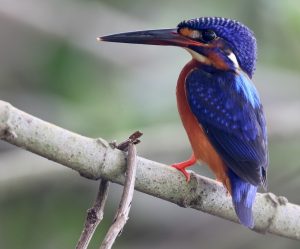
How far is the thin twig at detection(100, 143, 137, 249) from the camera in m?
2.22

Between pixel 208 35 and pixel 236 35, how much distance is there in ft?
0.40

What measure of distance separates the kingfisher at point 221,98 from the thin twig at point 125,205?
31.8 inches

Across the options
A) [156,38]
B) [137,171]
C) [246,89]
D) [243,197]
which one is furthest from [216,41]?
[137,171]

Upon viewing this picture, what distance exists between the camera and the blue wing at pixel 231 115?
11.5 feet

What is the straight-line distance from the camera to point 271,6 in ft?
17.0

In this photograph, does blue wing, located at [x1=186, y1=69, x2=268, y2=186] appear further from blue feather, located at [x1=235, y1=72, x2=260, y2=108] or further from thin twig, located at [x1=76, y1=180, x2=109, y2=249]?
thin twig, located at [x1=76, y1=180, x2=109, y2=249]

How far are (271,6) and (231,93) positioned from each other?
65.5 inches

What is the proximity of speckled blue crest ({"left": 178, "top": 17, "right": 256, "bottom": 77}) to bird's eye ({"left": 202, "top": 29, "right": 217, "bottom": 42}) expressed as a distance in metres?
0.02

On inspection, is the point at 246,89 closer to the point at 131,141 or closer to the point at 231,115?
the point at 231,115

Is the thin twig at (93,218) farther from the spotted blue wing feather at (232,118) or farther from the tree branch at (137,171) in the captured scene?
the spotted blue wing feather at (232,118)

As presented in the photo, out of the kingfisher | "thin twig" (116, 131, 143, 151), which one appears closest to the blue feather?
the kingfisher

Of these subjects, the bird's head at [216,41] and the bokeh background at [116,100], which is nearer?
the bird's head at [216,41]

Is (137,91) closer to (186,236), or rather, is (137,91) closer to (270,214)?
(186,236)

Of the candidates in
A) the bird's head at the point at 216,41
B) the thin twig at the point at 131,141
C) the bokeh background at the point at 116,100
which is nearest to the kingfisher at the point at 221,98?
the bird's head at the point at 216,41
